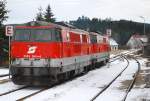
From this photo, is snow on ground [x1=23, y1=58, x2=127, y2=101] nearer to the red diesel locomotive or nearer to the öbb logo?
the red diesel locomotive

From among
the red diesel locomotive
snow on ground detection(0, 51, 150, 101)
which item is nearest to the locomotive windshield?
the red diesel locomotive

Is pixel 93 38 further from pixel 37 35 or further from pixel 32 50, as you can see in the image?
pixel 32 50

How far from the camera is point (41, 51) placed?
21203mm

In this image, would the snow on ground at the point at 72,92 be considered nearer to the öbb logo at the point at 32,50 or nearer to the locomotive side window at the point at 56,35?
the öbb logo at the point at 32,50

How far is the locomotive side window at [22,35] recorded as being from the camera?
21688 millimetres

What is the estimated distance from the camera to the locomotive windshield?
843 inches

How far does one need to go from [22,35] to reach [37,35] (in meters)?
0.76

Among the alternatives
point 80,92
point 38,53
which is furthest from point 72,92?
point 38,53

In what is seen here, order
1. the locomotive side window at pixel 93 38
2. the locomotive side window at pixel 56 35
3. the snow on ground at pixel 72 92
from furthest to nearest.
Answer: the locomotive side window at pixel 93 38 → the locomotive side window at pixel 56 35 → the snow on ground at pixel 72 92

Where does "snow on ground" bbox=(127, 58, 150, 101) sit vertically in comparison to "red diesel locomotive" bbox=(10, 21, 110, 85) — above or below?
below

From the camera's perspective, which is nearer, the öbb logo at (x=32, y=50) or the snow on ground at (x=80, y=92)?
the snow on ground at (x=80, y=92)

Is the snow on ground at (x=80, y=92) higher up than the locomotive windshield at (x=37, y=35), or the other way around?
the locomotive windshield at (x=37, y=35)

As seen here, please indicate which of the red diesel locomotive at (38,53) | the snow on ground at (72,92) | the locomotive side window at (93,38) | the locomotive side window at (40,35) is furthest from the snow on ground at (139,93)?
the locomotive side window at (93,38)

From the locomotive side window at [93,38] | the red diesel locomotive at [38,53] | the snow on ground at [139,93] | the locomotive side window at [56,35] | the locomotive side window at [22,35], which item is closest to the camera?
the snow on ground at [139,93]
